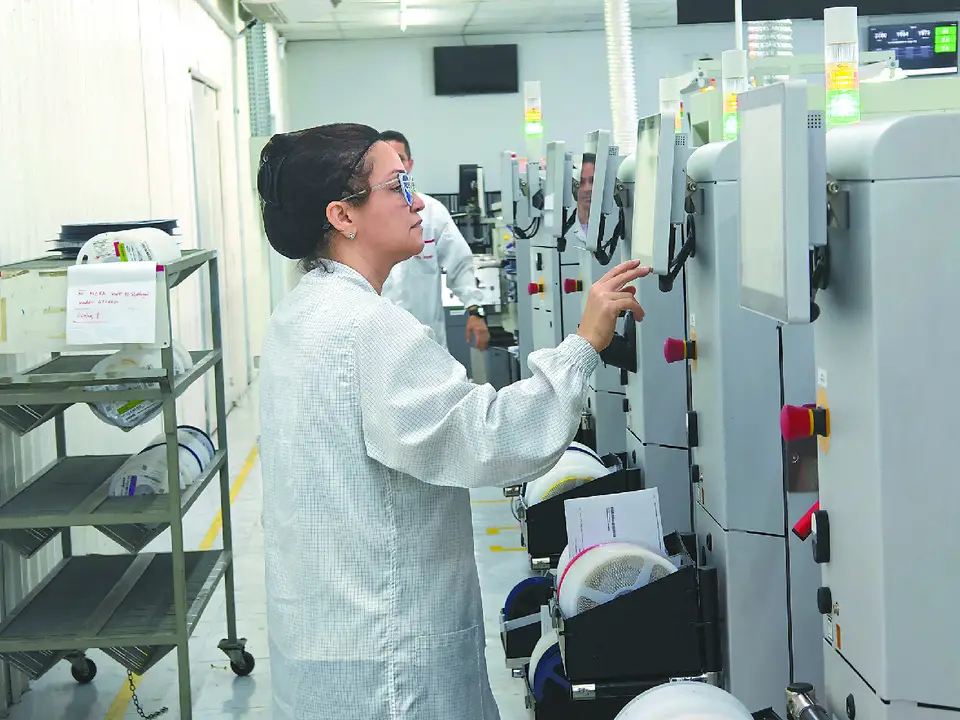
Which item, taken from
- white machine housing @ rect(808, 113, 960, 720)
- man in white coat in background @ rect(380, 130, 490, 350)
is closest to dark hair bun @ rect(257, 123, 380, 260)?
white machine housing @ rect(808, 113, 960, 720)

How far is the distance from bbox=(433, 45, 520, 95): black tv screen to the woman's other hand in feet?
37.6

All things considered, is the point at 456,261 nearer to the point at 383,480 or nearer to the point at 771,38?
the point at 771,38

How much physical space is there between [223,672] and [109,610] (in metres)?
0.70

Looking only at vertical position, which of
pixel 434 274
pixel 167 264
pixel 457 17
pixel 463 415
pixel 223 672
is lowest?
pixel 223 672

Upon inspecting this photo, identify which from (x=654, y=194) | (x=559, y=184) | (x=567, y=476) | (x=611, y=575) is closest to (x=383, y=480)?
(x=611, y=575)

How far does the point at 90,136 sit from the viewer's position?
14.6 feet

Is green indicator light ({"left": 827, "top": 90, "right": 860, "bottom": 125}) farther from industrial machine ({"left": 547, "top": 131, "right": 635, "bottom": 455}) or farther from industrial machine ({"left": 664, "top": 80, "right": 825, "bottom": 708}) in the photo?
industrial machine ({"left": 547, "top": 131, "right": 635, "bottom": 455})

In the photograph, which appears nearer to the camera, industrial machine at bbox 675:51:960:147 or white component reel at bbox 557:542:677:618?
white component reel at bbox 557:542:677:618

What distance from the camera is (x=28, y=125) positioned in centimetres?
362

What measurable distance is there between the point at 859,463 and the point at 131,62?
4779mm

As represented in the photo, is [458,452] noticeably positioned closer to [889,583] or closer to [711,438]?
[889,583]

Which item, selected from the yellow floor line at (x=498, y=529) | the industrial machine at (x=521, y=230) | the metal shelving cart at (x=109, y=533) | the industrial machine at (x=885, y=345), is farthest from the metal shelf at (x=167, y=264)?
the industrial machine at (x=521, y=230)

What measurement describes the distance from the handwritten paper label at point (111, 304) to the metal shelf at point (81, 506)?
471mm

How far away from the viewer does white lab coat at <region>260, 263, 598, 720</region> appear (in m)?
1.54
